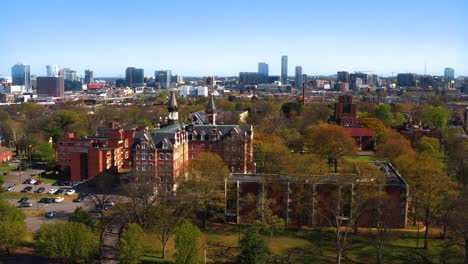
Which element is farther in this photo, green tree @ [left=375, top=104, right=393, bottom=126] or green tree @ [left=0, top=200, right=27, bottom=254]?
green tree @ [left=375, top=104, right=393, bottom=126]

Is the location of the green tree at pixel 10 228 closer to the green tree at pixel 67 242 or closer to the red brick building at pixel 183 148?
the green tree at pixel 67 242

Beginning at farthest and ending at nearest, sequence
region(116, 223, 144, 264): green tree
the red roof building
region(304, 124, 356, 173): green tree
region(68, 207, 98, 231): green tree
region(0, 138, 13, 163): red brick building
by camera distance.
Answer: the red roof building < region(0, 138, 13, 163): red brick building < region(304, 124, 356, 173): green tree < region(68, 207, 98, 231): green tree < region(116, 223, 144, 264): green tree

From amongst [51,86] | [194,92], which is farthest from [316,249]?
[51,86]

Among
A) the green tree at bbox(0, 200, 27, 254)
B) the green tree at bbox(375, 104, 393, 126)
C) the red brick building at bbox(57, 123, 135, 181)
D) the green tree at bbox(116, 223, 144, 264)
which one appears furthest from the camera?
the green tree at bbox(375, 104, 393, 126)

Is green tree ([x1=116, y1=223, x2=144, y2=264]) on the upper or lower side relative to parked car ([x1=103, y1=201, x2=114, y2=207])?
upper

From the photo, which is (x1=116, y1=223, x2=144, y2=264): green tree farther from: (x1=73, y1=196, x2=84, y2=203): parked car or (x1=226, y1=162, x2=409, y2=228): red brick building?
(x1=73, y1=196, x2=84, y2=203): parked car

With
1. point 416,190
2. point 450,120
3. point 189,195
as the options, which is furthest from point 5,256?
point 450,120

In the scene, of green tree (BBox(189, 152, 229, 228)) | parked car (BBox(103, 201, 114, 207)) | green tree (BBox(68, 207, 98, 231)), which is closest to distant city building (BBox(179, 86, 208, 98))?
parked car (BBox(103, 201, 114, 207))
